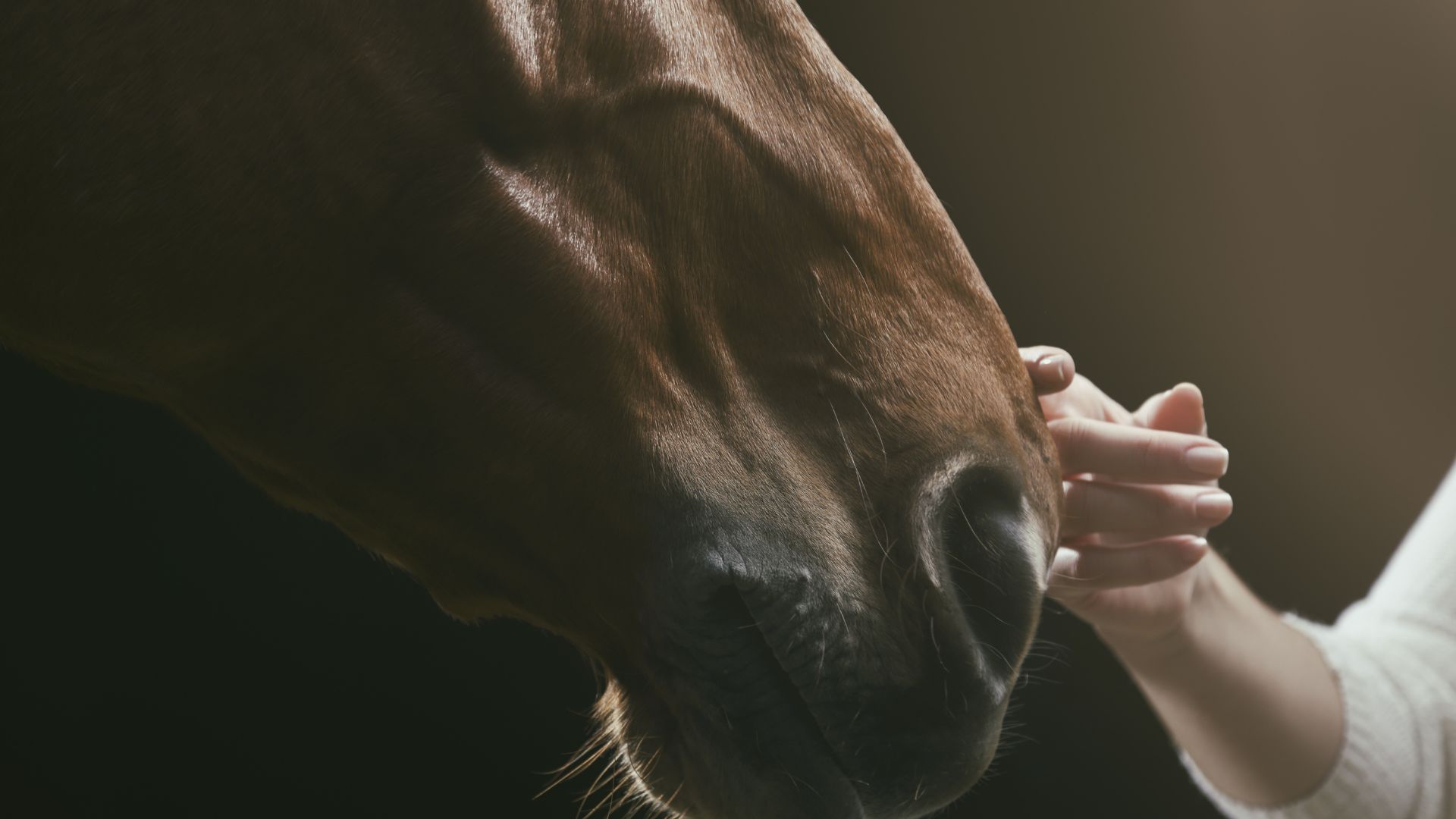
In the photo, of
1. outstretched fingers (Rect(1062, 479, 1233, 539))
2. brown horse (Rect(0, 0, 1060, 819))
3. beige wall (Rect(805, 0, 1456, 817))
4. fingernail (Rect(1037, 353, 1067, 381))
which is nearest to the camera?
brown horse (Rect(0, 0, 1060, 819))

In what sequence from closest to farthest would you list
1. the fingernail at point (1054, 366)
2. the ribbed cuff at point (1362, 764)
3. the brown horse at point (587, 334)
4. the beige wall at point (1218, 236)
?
the brown horse at point (587, 334), the fingernail at point (1054, 366), the ribbed cuff at point (1362, 764), the beige wall at point (1218, 236)

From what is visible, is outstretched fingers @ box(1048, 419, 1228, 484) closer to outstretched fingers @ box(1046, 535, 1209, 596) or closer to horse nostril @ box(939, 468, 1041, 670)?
outstretched fingers @ box(1046, 535, 1209, 596)

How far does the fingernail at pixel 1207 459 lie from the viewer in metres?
0.61

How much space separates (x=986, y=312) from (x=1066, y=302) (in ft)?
2.27

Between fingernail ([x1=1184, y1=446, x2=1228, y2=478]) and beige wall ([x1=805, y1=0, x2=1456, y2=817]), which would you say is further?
beige wall ([x1=805, y1=0, x2=1456, y2=817])

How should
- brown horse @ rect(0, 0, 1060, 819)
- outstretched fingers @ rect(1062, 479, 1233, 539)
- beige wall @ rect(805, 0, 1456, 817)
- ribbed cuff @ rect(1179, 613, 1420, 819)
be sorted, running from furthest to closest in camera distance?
beige wall @ rect(805, 0, 1456, 817)
ribbed cuff @ rect(1179, 613, 1420, 819)
outstretched fingers @ rect(1062, 479, 1233, 539)
brown horse @ rect(0, 0, 1060, 819)

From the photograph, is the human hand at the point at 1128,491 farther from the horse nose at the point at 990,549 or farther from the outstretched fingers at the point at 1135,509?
the horse nose at the point at 990,549

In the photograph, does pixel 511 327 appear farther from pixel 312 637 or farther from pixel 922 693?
pixel 312 637

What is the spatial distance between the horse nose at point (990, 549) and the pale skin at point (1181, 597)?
0.10 m

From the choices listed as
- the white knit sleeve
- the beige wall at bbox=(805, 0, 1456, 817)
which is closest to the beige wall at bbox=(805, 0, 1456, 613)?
the beige wall at bbox=(805, 0, 1456, 817)

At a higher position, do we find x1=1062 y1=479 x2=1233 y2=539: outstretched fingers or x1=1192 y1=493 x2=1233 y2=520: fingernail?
x1=1192 y1=493 x2=1233 y2=520: fingernail

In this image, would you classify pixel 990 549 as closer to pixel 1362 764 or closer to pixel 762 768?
pixel 762 768

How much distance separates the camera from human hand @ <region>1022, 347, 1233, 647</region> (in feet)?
2.05

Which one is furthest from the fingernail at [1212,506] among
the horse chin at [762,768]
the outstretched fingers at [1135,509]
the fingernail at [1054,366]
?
the horse chin at [762,768]
